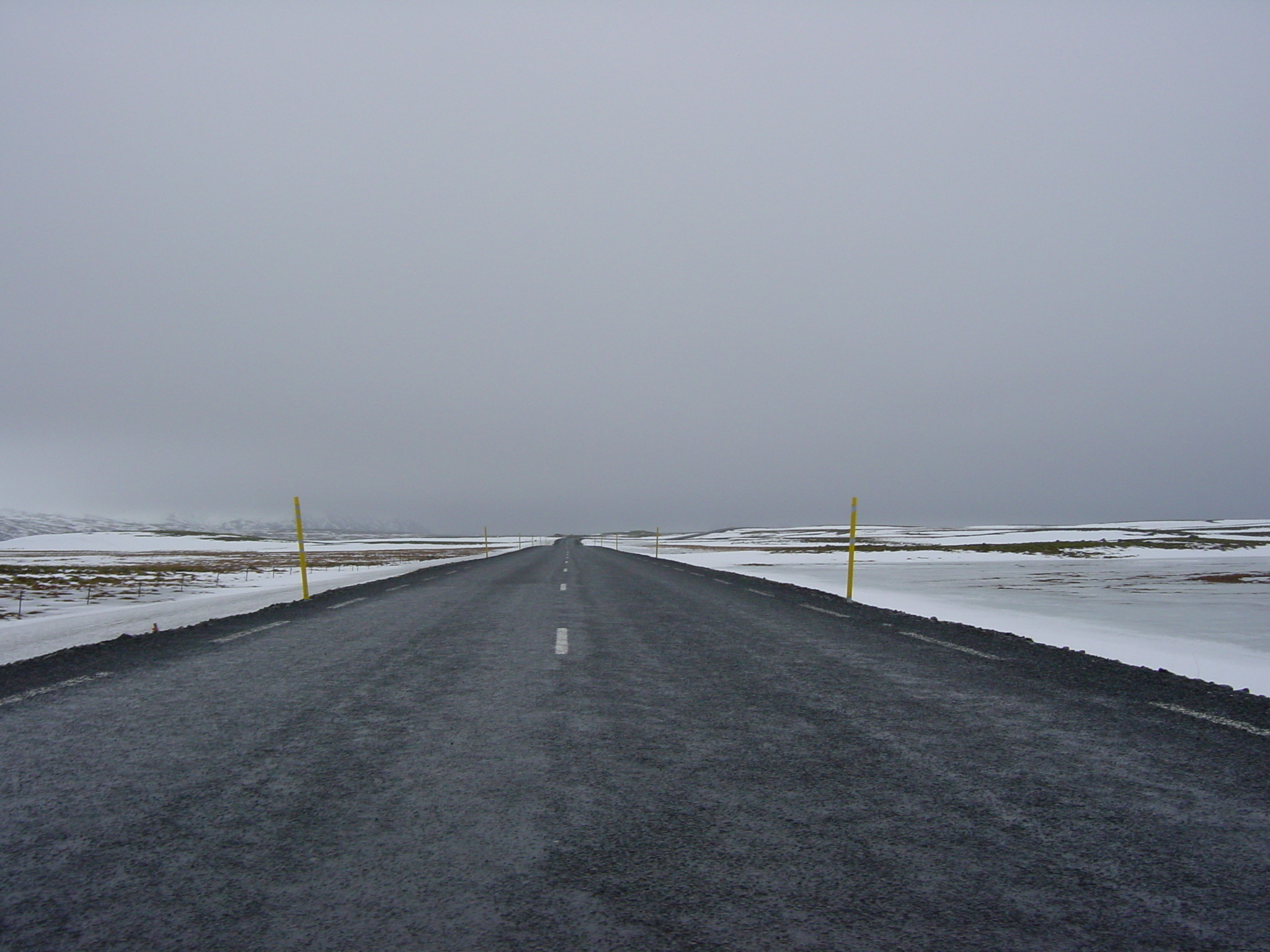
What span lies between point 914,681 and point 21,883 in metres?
6.30

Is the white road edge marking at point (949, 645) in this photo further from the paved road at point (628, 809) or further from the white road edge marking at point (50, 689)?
the white road edge marking at point (50, 689)

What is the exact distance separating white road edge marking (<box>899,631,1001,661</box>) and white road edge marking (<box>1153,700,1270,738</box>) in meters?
2.10

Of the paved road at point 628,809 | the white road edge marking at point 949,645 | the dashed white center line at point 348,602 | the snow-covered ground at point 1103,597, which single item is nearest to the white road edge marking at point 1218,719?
the paved road at point 628,809

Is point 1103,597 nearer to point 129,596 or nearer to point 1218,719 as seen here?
point 1218,719

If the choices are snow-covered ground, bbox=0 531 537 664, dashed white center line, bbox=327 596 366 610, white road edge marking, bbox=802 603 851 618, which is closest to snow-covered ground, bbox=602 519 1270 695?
white road edge marking, bbox=802 603 851 618

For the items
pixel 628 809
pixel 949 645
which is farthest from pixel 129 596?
pixel 628 809

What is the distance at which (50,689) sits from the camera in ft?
19.9

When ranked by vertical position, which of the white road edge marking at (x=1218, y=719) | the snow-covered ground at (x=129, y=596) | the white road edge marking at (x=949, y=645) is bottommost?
the snow-covered ground at (x=129, y=596)

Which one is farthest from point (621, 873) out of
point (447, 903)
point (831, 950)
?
point (831, 950)

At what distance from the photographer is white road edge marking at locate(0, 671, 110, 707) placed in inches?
221

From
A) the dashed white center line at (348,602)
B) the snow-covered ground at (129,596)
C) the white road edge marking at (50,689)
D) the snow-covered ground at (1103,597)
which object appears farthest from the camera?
the dashed white center line at (348,602)

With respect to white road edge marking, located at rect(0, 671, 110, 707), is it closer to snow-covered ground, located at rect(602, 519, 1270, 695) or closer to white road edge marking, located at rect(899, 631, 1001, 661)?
white road edge marking, located at rect(899, 631, 1001, 661)

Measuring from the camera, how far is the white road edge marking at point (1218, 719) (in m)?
4.71

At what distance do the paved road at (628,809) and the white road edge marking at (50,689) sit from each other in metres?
0.05
